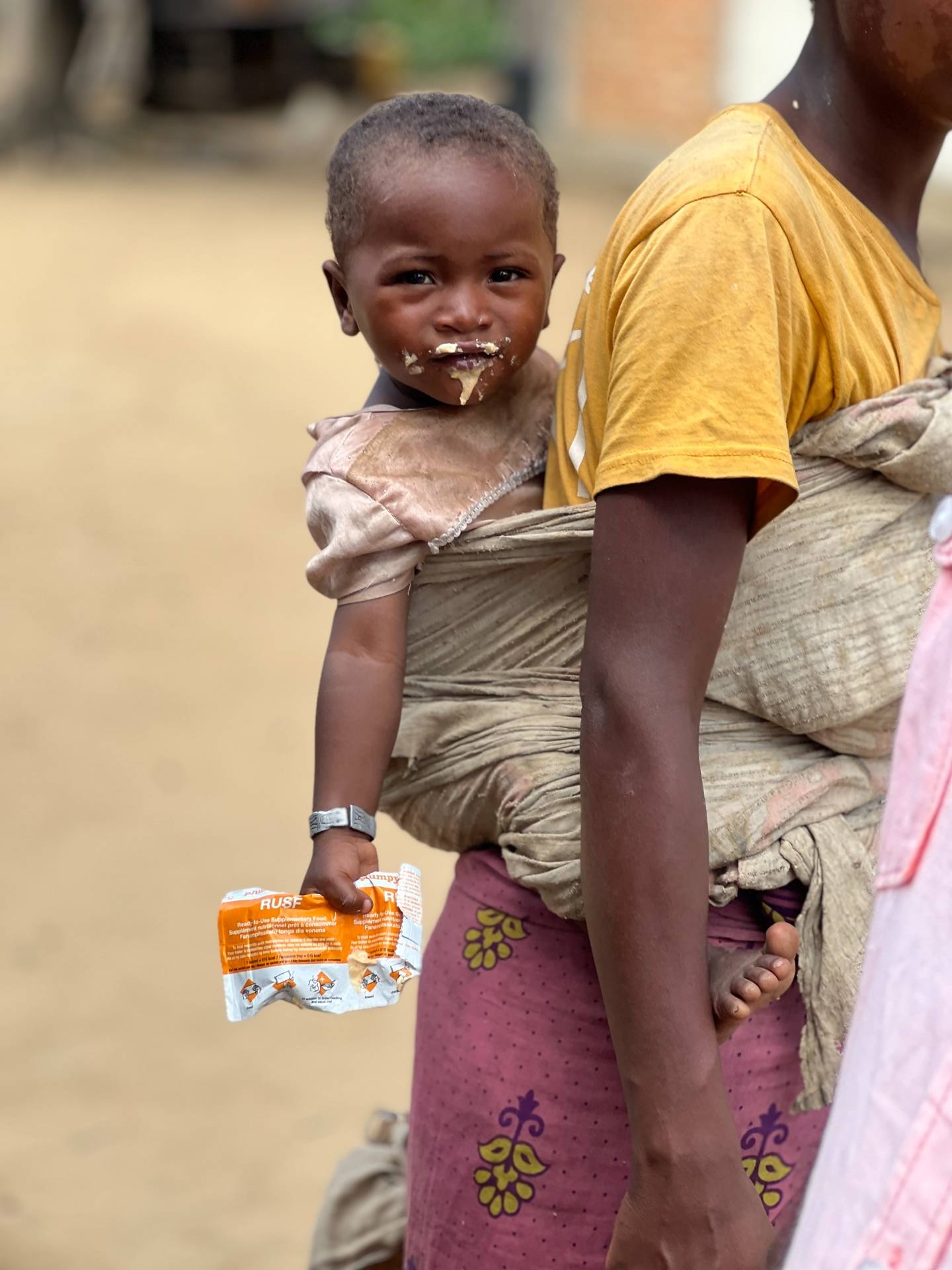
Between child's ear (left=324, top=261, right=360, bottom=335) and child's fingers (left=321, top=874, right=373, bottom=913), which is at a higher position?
child's ear (left=324, top=261, right=360, bottom=335)

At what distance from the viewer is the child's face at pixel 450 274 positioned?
62.6 inches

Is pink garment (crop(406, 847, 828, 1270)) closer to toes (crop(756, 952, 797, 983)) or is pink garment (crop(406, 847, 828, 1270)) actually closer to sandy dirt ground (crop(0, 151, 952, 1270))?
toes (crop(756, 952, 797, 983))

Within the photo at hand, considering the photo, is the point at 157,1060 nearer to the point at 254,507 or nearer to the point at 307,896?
the point at 307,896

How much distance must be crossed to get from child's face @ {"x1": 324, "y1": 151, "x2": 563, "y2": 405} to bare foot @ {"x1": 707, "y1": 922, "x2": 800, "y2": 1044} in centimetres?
61

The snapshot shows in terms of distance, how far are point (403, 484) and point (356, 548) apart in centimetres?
8

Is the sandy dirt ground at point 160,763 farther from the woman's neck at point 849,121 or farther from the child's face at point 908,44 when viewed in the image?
the child's face at point 908,44

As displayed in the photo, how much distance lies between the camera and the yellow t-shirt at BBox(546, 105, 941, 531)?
4.36 feet

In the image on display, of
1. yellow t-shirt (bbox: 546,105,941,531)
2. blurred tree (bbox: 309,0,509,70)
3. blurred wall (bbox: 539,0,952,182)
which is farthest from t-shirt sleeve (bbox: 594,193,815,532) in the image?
blurred tree (bbox: 309,0,509,70)

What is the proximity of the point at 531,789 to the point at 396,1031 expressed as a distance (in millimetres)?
2448

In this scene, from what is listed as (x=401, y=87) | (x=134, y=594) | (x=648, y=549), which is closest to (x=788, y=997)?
(x=648, y=549)

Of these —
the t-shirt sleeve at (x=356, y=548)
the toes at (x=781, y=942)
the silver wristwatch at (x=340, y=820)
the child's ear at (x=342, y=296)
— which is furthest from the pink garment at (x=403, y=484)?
the toes at (x=781, y=942)

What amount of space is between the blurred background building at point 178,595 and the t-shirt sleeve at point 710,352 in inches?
27.3

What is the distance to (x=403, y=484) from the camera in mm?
1610

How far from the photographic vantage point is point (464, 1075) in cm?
167
